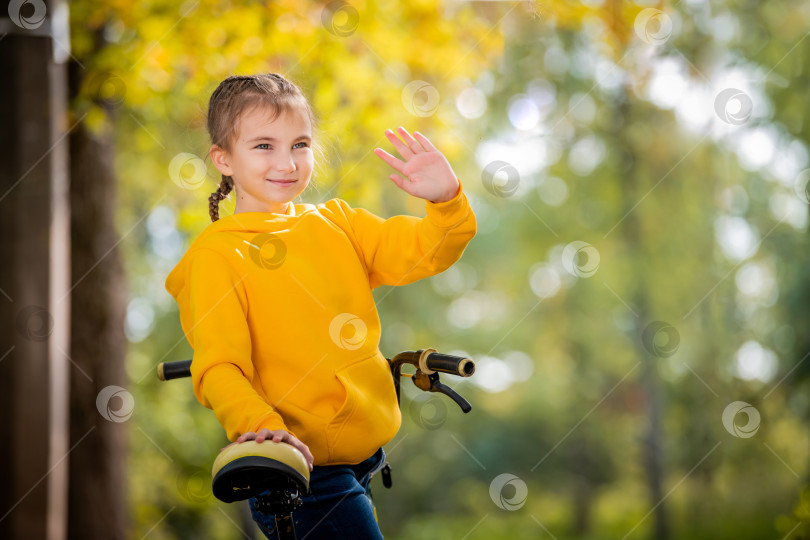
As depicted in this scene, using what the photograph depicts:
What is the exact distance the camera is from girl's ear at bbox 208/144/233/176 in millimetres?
1919

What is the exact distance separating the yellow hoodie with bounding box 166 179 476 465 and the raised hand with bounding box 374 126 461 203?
31 millimetres

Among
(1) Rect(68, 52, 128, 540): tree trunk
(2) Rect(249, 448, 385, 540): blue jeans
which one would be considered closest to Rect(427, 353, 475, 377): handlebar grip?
(2) Rect(249, 448, 385, 540): blue jeans

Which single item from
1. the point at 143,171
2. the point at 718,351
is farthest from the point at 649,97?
the point at 143,171

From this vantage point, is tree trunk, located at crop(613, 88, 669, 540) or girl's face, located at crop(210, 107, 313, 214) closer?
girl's face, located at crop(210, 107, 313, 214)

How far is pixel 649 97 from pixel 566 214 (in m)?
2.95

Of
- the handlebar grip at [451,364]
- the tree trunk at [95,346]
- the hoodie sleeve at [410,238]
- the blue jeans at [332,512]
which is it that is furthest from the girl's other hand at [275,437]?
the tree trunk at [95,346]

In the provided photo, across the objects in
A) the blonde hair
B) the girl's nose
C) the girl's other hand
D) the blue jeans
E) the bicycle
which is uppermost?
the blonde hair

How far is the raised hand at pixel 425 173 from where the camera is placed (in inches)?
69.1

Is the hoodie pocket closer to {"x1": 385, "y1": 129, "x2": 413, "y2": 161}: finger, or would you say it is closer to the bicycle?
the bicycle

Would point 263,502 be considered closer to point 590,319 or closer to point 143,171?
point 143,171

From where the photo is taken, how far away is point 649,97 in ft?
33.2

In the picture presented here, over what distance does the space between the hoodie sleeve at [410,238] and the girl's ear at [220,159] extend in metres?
0.28

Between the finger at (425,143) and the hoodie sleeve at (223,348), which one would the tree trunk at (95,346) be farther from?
the finger at (425,143)

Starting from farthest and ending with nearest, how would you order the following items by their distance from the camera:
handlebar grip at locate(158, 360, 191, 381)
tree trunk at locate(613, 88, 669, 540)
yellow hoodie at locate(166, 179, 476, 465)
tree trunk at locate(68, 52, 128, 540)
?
tree trunk at locate(613, 88, 669, 540)
tree trunk at locate(68, 52, 128, 540)
handlebar grip at locate(158, 360, 191, 381)
yellow hoodie at locate(166, 179, 476, 465)
